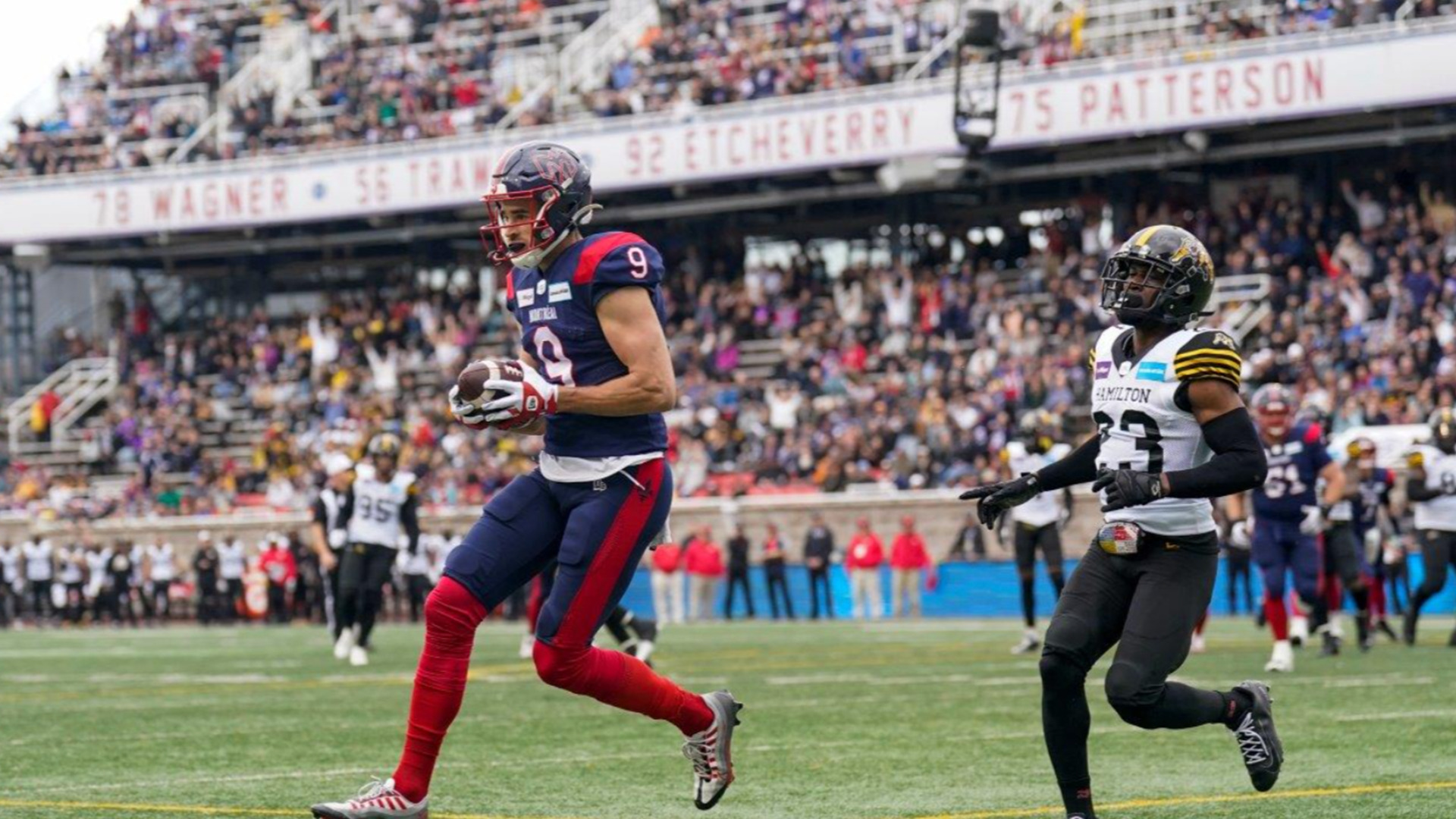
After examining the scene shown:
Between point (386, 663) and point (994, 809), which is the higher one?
point (994, 809)

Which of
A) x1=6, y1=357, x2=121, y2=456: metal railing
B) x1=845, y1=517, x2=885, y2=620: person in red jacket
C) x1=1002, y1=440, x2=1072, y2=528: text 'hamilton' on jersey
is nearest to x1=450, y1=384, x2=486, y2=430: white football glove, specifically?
x1=1002, y1=440, x2=1072, y2=528: text 'hamilton' on jersey

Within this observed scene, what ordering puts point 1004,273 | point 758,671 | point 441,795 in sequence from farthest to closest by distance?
1. point 1004,273
2. point 758,671
3. point 441,795

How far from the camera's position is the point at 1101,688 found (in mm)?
13289

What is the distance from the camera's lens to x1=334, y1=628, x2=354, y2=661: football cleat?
748 inches

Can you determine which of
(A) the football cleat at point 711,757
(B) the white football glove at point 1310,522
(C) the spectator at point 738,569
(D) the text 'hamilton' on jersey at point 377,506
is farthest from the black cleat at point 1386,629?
(A) the football cleat at point 711,757

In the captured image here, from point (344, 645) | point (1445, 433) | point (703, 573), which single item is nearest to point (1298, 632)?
point (1445, 433)

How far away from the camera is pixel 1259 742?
7035 millimetres

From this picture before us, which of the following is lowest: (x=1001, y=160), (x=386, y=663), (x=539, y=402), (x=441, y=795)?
(x=386, y=663)

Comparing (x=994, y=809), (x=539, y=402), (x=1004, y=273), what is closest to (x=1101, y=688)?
(x=994, y=809)

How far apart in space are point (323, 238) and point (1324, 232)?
59.3ft

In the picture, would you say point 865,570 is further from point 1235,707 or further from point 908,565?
point 1235,707

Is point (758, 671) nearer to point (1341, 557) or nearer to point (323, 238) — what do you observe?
point (1341, 557)

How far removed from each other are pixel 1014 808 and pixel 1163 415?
1576mm

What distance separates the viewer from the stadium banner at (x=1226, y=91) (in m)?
28.8
